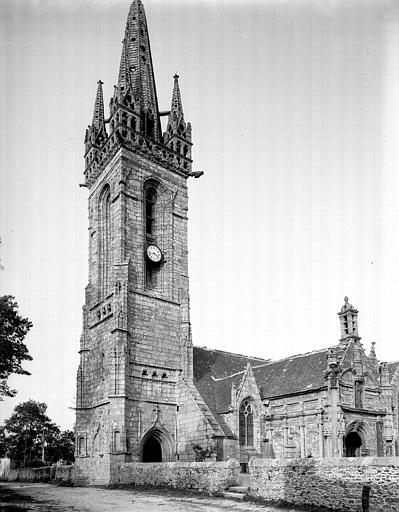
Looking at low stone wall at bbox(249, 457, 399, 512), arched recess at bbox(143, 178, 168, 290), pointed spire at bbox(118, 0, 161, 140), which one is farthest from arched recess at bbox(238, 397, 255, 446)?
pointed spire at bbox(118, 0, 161, 140)

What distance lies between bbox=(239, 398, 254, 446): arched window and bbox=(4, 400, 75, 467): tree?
145 ft

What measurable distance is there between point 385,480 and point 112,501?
462 inches

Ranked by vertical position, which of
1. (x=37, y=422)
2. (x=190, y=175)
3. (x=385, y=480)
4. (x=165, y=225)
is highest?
(x=190, y=175)

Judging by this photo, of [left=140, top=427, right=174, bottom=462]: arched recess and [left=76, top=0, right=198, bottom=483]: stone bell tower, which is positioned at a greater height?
[left=76, top=0, right=198, bottom=483]: stone bell tower

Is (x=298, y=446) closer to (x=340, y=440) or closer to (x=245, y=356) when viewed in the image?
(x=340, y=440)

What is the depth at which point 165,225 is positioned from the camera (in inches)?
1597

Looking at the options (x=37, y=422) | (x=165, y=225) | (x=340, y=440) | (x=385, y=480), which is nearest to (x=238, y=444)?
(x=340, y=440)

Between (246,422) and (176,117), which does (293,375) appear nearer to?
(246,422)

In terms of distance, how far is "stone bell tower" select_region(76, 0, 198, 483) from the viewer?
112 feet

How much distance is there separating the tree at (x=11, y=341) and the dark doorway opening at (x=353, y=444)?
20427 mm

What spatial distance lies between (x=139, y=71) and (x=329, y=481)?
1400 inches

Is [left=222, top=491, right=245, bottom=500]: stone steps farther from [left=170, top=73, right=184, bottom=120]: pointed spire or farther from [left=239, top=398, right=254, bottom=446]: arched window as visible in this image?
[left=170, top=73, right=184, bottom=120]: pointed spire

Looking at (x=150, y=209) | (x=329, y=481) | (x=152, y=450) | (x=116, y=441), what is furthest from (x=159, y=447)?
(x=329, y=481)

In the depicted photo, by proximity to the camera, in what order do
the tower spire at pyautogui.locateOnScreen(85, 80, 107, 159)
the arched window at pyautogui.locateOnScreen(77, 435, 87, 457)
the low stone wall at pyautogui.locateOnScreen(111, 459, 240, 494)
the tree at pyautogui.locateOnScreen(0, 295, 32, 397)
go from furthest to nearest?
1. the tower spire at pyautogui.locateOnScreen(85, 80, 107, 159)
2. the arched window at pyautogui.locateOnScreen(77, 435, 87, 457)
3. the tree at pyautogui.locateOnScreen(0, 295, 32, 397)
4. the low stone wall at pyautogui.locateOnScreen(111, 459, 240, 494)
